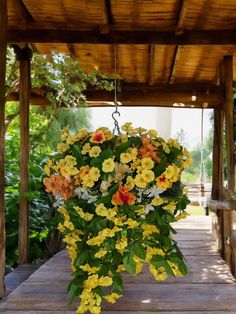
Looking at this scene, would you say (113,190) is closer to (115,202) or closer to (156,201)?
(115,202)

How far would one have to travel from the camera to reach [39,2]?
281 cm

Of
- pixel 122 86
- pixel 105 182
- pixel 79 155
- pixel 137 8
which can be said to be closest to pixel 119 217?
pixel 105 182

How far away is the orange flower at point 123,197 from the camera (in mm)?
1856

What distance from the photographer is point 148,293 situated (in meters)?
2.50

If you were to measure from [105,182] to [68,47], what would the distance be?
2.16 m

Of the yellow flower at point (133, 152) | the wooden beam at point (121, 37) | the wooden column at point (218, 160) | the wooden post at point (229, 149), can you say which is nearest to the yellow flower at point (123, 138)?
the yellow flower at point (133, 152)

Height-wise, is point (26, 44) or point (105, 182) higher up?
point (26, 44)

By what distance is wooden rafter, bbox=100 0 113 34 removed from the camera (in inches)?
110

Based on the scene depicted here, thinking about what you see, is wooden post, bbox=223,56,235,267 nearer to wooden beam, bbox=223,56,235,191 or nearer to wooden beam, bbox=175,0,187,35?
wooden beam, bbox=223,56,235,191

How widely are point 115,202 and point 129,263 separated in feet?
0.95

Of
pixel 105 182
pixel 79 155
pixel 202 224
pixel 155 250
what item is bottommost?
pixel 202 224

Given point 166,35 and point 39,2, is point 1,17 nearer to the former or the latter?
point 39,2

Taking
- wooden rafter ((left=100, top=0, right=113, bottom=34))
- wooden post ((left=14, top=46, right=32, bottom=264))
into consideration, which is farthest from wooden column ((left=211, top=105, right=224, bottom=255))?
wooden post ((left=14, top=46, right=32, bottom=264))

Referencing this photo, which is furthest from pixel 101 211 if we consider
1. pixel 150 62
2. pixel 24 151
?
pixel 150 62
